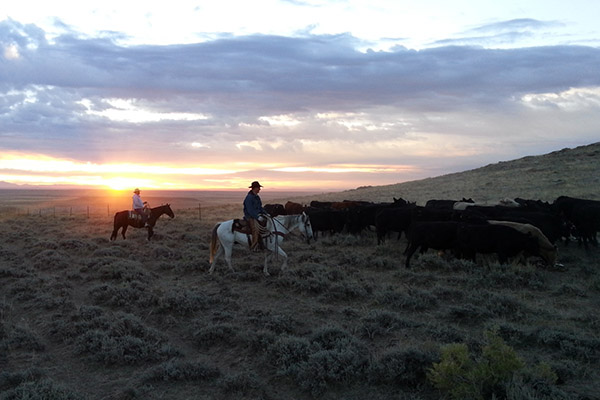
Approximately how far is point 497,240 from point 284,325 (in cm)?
725

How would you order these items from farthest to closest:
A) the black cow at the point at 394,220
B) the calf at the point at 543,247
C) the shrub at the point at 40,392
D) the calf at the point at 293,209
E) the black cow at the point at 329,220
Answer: the calf at the point at 293,209
the black cow at the point at 329,220
the black cow at the point at 394,220
the calf at the point at 543,247
the shrub at the point at 40,392

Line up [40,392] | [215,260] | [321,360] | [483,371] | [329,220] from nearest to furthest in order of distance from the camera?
[483,371] → [40,392] → [321,360] → [215,260] → [329,220]

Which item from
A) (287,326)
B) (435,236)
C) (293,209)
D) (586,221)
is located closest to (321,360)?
(287,326)

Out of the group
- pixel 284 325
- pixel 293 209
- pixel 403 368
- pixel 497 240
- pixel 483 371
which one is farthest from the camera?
pixel 293 209

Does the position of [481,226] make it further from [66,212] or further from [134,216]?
[66,212]

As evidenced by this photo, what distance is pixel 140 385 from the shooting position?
20.7 feet

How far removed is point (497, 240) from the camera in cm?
1248

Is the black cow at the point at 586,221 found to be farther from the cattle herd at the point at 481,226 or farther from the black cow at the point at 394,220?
the black cow at the point at 394,220

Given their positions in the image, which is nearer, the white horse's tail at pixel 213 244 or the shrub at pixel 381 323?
the shrub at pixel 381 323

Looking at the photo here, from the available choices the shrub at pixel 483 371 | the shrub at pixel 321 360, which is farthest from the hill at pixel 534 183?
the shrub at pixel 483 371

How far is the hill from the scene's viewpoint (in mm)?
33562

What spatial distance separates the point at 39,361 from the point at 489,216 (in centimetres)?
1417

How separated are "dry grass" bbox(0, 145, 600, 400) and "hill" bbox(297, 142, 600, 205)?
2048 centimetres

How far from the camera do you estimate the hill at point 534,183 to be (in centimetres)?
3356
